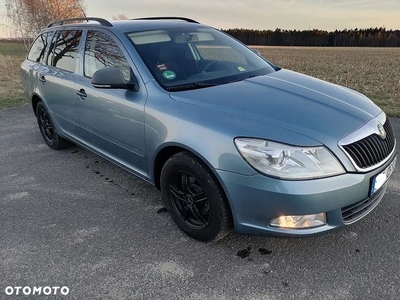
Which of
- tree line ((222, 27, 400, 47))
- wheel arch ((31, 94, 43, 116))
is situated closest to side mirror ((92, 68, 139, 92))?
wheel arch ((31, 94, 43, 116))

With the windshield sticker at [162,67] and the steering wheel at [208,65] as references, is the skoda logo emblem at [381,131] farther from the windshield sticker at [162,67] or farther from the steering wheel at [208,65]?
the windshield sticker at [162,67]

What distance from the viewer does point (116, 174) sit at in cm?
402

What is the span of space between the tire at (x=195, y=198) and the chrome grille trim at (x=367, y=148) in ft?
2.88

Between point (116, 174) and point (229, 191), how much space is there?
2.13m

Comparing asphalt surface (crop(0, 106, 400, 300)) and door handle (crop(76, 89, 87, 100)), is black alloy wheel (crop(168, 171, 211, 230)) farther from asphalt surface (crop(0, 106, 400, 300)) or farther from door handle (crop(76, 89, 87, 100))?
door handle (crop(76, 89, 87, 100))

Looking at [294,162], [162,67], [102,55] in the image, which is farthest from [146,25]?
[294,162]

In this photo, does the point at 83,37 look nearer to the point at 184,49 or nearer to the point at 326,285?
the point at 184,49

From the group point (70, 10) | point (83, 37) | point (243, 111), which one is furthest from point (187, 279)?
point (70, 10)

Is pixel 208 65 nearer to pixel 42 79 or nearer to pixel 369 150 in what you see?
pixel 369 150

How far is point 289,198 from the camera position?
207 centimetres

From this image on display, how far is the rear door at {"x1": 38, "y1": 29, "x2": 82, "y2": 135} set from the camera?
380cm

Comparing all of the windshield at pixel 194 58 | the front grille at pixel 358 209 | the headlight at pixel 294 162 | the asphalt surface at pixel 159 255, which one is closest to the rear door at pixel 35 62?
the asphalt surface at pixel 159 255

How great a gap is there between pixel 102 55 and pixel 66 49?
36.8 inches

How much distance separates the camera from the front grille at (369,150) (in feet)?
7.18
